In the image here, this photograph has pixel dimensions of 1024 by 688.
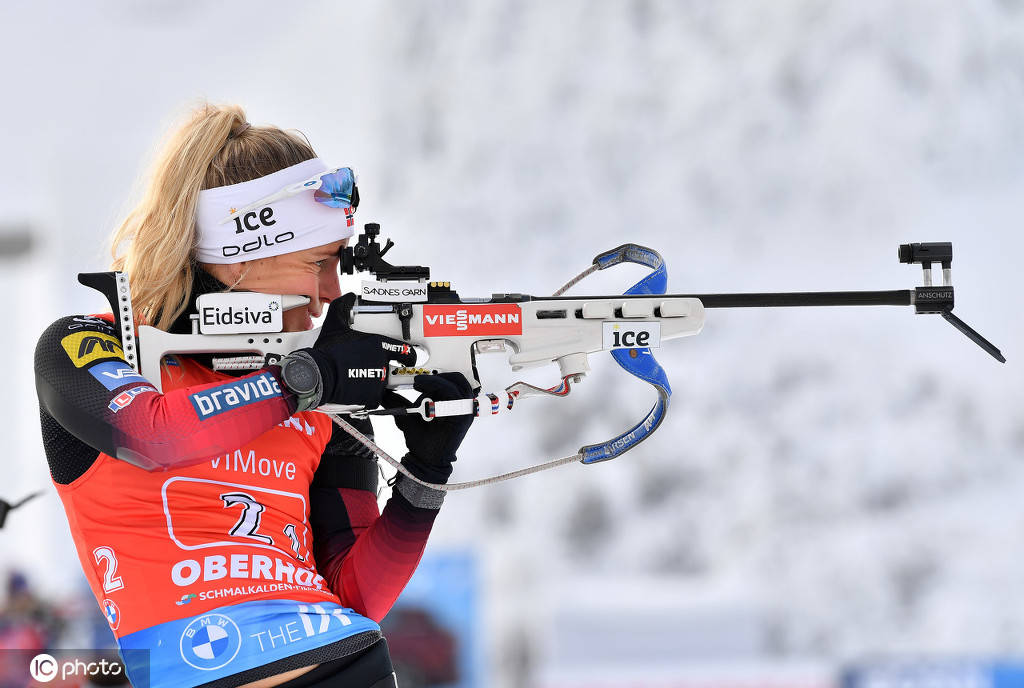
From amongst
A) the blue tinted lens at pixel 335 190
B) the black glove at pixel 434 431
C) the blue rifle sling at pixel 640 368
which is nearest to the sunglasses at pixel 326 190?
the blue tinted lens at pixel 335 190

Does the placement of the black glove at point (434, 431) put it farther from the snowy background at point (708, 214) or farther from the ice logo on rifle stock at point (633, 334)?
the snowy background at point (708, 214)

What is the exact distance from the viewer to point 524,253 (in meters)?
11.9

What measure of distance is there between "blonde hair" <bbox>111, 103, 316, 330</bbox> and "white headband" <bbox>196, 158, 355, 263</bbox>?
14 millimetres

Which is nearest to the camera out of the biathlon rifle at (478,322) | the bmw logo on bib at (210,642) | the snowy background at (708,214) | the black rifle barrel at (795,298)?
the bmw logo on bib at (210,642)

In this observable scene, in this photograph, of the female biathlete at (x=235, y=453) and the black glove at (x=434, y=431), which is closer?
the female biathlete at (x=235, y=453)

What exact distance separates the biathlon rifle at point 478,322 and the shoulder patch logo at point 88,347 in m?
0.03

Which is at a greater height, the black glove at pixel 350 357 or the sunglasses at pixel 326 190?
the sunglasses at pixel 326 190

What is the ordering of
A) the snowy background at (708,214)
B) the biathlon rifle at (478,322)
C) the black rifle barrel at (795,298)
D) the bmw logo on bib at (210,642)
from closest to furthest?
the bmw logo on bib at (210,642)
the biathlon rifle at (478,322)
the black rifle barrel at (795,298)
the snowy background at (708,214)

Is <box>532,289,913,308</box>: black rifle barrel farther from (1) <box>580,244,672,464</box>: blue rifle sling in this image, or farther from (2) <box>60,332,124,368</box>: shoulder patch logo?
(2) <box>60,332,124,368</box>: shoulder patch logo

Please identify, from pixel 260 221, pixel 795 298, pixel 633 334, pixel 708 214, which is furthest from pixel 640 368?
pixel 708 214

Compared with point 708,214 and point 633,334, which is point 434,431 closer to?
point 633,334

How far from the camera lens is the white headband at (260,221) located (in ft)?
4.02

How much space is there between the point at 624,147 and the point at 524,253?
1733 mm

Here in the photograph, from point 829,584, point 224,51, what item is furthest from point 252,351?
point 829,584
